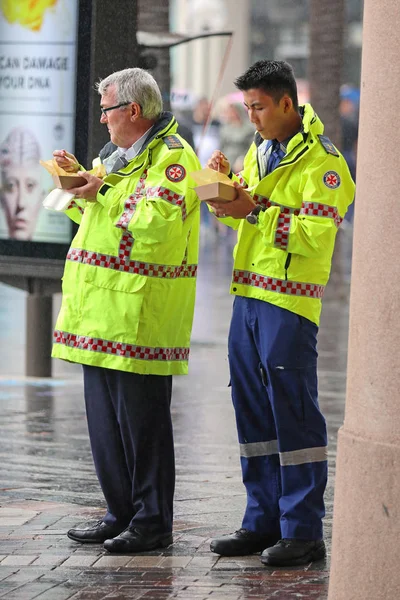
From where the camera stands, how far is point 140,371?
19.9 feet

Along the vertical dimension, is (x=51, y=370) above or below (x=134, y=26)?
below

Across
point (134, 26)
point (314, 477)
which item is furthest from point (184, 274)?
point (134, 26)

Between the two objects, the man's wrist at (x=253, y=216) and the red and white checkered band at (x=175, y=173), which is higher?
the red and white checkered band at (x=175, y=173)

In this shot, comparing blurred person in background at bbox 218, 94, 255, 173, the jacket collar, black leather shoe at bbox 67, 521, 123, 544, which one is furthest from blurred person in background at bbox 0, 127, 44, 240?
blurred person in background at bbox 218, 94, 255, 173

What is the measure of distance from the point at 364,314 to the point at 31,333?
259 inches

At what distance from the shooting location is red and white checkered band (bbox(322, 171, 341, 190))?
5.84 metres

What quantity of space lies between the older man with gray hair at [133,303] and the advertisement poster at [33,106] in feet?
15.5

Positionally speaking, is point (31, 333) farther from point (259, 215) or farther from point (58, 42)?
point (259, 215)

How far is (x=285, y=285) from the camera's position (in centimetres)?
587

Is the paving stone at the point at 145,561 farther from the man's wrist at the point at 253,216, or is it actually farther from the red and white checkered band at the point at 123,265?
the man's wrist at the point at 253,216

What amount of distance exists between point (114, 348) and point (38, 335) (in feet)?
17.5

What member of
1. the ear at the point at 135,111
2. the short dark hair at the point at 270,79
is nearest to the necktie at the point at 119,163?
the ear at the point at 135,111

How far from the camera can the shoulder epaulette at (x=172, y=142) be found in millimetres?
6082

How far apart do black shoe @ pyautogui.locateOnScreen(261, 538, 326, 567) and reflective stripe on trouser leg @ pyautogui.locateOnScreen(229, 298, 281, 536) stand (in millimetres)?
224
